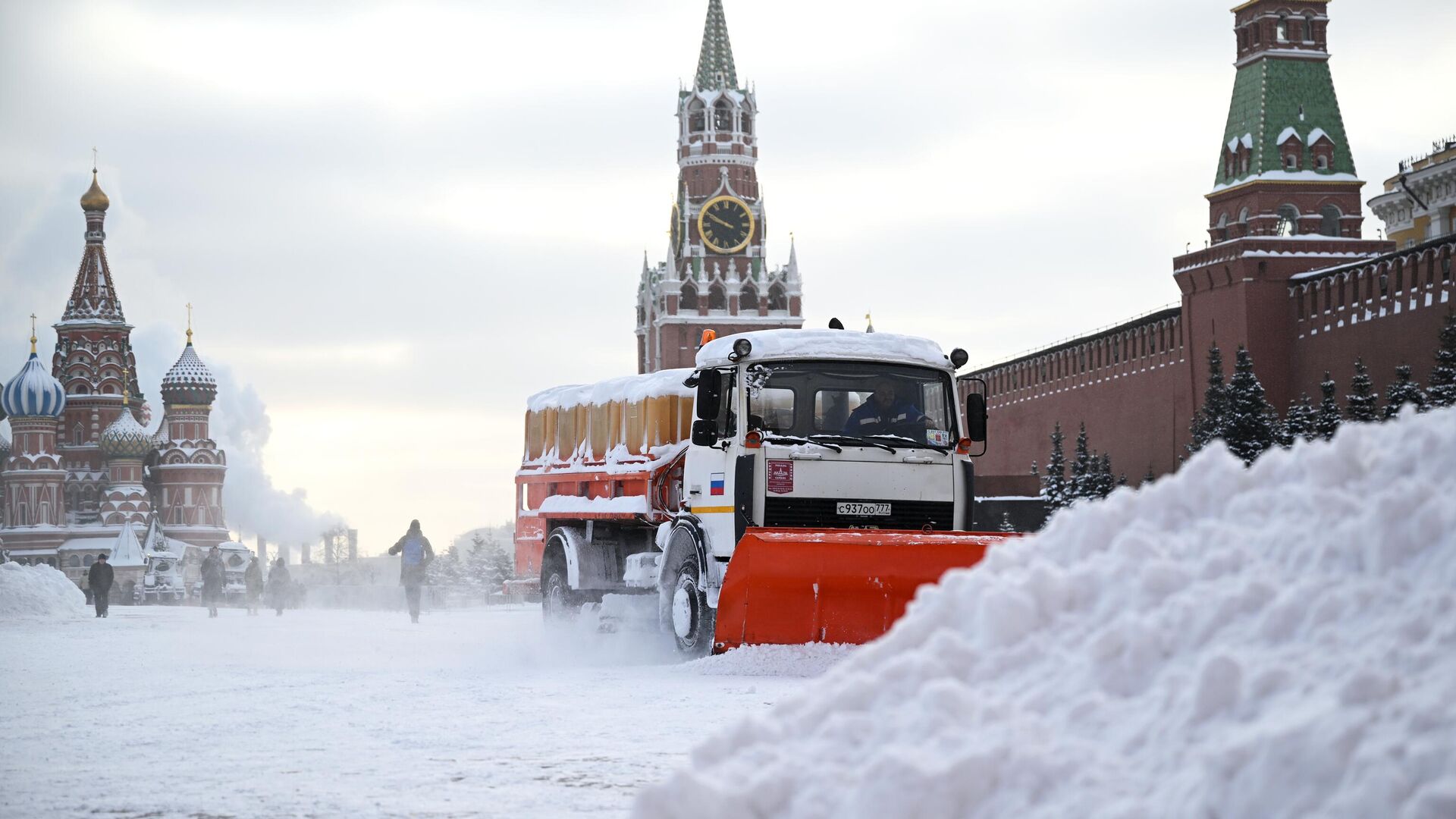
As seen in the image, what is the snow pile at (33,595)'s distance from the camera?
24812 millimetres

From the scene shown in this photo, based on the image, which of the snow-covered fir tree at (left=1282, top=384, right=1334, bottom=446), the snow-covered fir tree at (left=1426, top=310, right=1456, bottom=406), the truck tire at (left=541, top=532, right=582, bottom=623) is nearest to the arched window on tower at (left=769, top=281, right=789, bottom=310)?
the snow-covered fir tree at (left=1282, top=384, right=1334, bottom=446)

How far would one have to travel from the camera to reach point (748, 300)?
95.8 m

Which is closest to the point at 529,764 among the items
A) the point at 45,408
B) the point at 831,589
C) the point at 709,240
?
the point at 831,589

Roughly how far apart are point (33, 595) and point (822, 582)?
61.0ft

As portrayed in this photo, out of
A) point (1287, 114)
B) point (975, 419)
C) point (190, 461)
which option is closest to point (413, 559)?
point (975, 419)

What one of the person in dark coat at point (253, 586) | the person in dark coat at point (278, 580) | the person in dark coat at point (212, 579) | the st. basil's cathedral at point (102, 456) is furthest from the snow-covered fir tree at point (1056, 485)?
the st. basil's cathedral at point (102, 456)

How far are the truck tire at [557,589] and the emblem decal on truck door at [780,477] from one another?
3.32m

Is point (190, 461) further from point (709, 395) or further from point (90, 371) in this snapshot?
point (709, 395)

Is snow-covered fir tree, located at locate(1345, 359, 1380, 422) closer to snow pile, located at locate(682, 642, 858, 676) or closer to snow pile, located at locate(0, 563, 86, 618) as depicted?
snow pile, located at locate(0, 563, 86, 618)

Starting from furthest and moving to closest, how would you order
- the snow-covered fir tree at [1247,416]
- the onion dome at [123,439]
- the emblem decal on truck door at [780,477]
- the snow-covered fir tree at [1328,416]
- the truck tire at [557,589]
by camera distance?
the onion dome at [123,439] < the snow-covered fir tree at [1247,416] < the snow-covered fir tree at [1328,416] < the truck tire at [557,589] < the emblem decal on truck door at [780,477]

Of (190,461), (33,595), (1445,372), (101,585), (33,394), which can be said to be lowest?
(33,595)

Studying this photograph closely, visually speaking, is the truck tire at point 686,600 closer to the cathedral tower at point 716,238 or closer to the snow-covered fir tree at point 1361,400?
the snow-covered fir tree at point 1361,400

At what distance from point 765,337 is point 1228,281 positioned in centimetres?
4103

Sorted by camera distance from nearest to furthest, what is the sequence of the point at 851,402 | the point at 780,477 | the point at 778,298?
the point at 780,477 < the point at 851,402 < the point at 778,298
